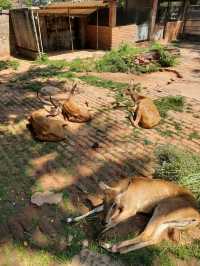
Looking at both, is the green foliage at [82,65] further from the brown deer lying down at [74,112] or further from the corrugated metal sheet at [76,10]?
the brown deer lying down at [74,112]

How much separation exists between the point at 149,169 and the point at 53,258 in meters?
2.15

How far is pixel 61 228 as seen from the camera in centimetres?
337

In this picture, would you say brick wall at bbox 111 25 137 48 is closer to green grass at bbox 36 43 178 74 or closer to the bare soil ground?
green grass at bbox 36 43 178 74

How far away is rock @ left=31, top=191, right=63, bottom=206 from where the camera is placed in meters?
3.75

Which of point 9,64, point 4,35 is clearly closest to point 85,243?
point 9,64

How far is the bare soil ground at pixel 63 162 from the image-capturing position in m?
3.27

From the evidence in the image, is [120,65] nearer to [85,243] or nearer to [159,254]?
[85,243]

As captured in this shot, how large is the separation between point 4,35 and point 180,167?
11.3 meters

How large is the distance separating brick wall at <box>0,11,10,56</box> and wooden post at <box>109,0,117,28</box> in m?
4.96

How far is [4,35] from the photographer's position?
12.3m

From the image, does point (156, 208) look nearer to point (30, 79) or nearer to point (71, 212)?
point (71, 212)

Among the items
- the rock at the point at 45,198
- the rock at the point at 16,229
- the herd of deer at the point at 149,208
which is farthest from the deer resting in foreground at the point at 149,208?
the rock at the point at 16,229

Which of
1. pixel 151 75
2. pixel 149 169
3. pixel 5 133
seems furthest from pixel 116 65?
pixel 149 169

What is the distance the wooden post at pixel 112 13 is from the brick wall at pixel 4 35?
496cm
